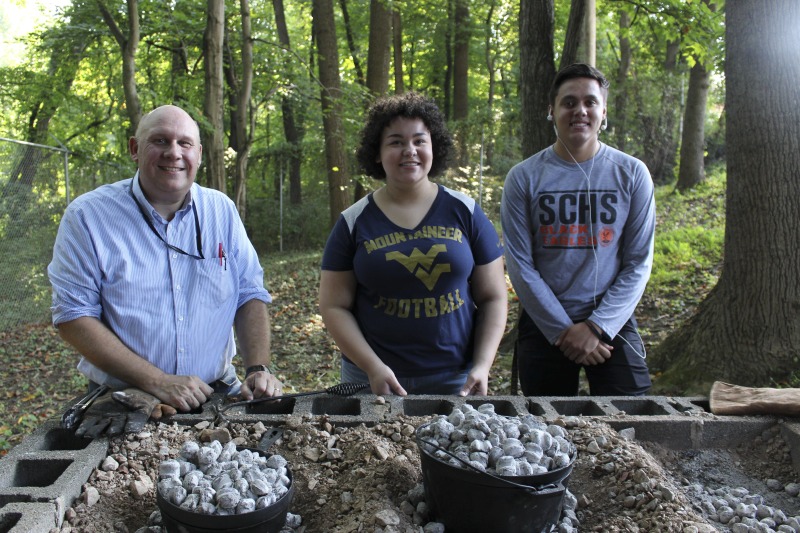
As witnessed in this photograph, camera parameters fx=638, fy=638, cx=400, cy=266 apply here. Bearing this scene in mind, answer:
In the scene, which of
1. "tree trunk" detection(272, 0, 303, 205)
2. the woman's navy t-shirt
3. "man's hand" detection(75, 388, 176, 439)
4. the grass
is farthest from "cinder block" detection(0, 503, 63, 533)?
"tree trunk" detection(272, 0, 303, 205)

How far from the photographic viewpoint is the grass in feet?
17.9

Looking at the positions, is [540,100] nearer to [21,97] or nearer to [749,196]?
[749,196]

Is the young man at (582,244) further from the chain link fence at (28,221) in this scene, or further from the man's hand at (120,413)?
the chain link fence at (28,221)

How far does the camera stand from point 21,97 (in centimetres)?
1195

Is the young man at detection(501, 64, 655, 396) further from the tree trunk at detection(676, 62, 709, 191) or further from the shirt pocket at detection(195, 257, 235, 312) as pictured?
the tree trunk at detection(676, 62, 709, 191)

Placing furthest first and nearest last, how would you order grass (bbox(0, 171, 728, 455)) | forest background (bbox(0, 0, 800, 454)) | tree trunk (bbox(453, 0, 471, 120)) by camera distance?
tree trunk (bbox(453, 0, 471, 120)), forest background (bbox(0, 0, 800, 454)), grass (bbox(0, 171, 728, 455))

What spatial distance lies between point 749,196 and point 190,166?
3.09 m

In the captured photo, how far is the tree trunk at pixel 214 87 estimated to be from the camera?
5.99 meters

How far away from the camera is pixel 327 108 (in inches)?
384

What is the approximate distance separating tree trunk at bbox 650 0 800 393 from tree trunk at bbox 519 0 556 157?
137 centimetres

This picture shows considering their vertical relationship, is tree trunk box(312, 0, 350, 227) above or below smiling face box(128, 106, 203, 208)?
above

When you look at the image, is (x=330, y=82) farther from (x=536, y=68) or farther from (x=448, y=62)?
(x=448, y=62)

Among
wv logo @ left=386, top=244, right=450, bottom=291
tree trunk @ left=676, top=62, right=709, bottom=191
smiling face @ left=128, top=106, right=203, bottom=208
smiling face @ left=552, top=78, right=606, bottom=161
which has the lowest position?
wv logo @ left=386, top=244, right=450, bottom=291

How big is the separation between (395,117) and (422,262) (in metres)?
0.66
